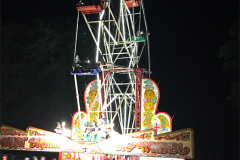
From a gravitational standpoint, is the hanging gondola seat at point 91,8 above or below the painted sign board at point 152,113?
above

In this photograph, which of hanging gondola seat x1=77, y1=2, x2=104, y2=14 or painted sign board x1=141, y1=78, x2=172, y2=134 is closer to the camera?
hanging gondola seat x1=77, y1=2, x2=104, y2=14

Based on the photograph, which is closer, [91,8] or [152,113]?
[91,8]

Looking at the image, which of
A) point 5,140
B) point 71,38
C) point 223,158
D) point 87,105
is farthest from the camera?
point 71,38

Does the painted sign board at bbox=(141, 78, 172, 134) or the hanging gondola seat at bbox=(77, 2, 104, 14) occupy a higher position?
the hanging gondola seat at bbox=(77, 2, 104, 14)

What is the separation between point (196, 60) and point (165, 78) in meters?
2.85

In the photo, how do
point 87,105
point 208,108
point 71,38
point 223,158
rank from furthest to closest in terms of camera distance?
point 71,38, point 208,108, point 223,158, point 87,105

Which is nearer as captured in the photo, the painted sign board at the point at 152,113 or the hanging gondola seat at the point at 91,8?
the hanging gondola seat at the point at 91,8

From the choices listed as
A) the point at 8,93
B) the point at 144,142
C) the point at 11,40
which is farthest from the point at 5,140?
the point at 11,40

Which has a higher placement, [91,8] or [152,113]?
[91,8]

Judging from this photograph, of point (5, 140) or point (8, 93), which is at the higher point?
point (8, 93)

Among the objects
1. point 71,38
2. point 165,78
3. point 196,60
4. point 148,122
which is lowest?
point 148,122

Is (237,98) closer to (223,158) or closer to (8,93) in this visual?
(223,158)

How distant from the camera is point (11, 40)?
1612cm

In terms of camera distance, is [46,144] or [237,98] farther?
[237,98]
